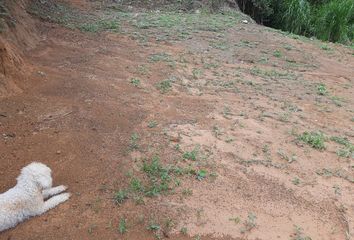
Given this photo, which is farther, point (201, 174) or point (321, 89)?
point (321, 89)

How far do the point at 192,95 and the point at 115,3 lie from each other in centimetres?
476

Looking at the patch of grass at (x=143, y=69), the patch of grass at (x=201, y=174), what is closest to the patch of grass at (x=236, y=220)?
the patch of grass at (x=201, y=174)

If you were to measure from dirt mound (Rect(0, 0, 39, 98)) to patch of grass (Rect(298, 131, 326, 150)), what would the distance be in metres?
3.04

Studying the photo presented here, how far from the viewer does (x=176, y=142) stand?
4.04m

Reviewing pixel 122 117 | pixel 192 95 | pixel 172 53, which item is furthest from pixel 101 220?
pixel 172 53

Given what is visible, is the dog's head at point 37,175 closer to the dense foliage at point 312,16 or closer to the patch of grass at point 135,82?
the patch of grass at point 135,82

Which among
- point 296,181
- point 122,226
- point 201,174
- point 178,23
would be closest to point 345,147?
point 296,181

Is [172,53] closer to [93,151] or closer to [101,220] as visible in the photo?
[93,151]

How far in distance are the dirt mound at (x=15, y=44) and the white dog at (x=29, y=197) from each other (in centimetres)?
126

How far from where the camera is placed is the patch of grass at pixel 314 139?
4.36 meters

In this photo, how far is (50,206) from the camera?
3.07 meters

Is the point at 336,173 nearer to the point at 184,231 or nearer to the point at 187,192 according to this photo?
the point at 187,192

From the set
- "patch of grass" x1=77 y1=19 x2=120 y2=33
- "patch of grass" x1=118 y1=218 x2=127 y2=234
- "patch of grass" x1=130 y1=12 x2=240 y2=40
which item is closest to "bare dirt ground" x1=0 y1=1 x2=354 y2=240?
"patch of grass" x1=118 y1=218 x2=127 y2=234

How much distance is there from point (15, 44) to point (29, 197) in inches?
113
